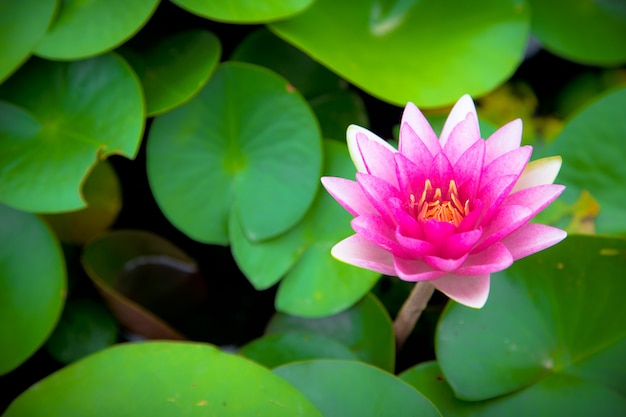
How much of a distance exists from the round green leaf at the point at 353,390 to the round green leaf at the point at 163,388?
0.06 metres

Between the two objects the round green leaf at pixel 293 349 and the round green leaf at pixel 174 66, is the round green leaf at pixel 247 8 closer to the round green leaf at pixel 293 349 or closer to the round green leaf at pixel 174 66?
the round green leaf at pixel 174 66

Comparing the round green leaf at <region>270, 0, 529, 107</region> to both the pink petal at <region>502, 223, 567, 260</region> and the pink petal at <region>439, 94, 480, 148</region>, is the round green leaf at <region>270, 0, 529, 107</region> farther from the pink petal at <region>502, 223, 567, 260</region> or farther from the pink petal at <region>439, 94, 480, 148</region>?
the pink petal at <region>502, 223, 567, 260</region>

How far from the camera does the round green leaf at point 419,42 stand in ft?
3.80

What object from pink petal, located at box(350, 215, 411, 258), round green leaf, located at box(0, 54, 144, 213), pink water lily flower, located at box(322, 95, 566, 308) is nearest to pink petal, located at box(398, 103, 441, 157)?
pink water lily flower, located at box(322, 95, 566, 308)

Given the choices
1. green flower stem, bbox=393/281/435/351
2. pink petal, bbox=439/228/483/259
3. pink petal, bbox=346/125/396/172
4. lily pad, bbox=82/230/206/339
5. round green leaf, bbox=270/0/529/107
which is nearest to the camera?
pink petal, bbox=439/228/483/259

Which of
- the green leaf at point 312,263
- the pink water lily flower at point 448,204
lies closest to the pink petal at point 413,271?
the pink water lily flower at point 448,204

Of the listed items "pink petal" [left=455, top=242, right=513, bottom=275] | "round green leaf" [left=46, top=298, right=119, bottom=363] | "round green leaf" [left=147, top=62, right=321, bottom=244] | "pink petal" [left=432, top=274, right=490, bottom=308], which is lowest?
"round green leaf" [left=46, top=298, right=119, bottom=363]

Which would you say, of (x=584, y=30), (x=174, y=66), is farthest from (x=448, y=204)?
(x=584, y=30)

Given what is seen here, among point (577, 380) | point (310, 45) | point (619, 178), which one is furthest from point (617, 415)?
point (310, 45)

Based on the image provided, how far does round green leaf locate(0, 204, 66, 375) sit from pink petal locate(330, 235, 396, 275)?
0.68 m

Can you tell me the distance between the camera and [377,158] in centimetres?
69

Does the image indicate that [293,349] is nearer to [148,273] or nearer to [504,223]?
[148,273]

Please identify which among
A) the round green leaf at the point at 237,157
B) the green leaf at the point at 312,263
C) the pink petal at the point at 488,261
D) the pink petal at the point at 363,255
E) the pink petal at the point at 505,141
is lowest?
the green leaf at the point at 312,263

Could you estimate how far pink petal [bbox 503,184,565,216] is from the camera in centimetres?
63
